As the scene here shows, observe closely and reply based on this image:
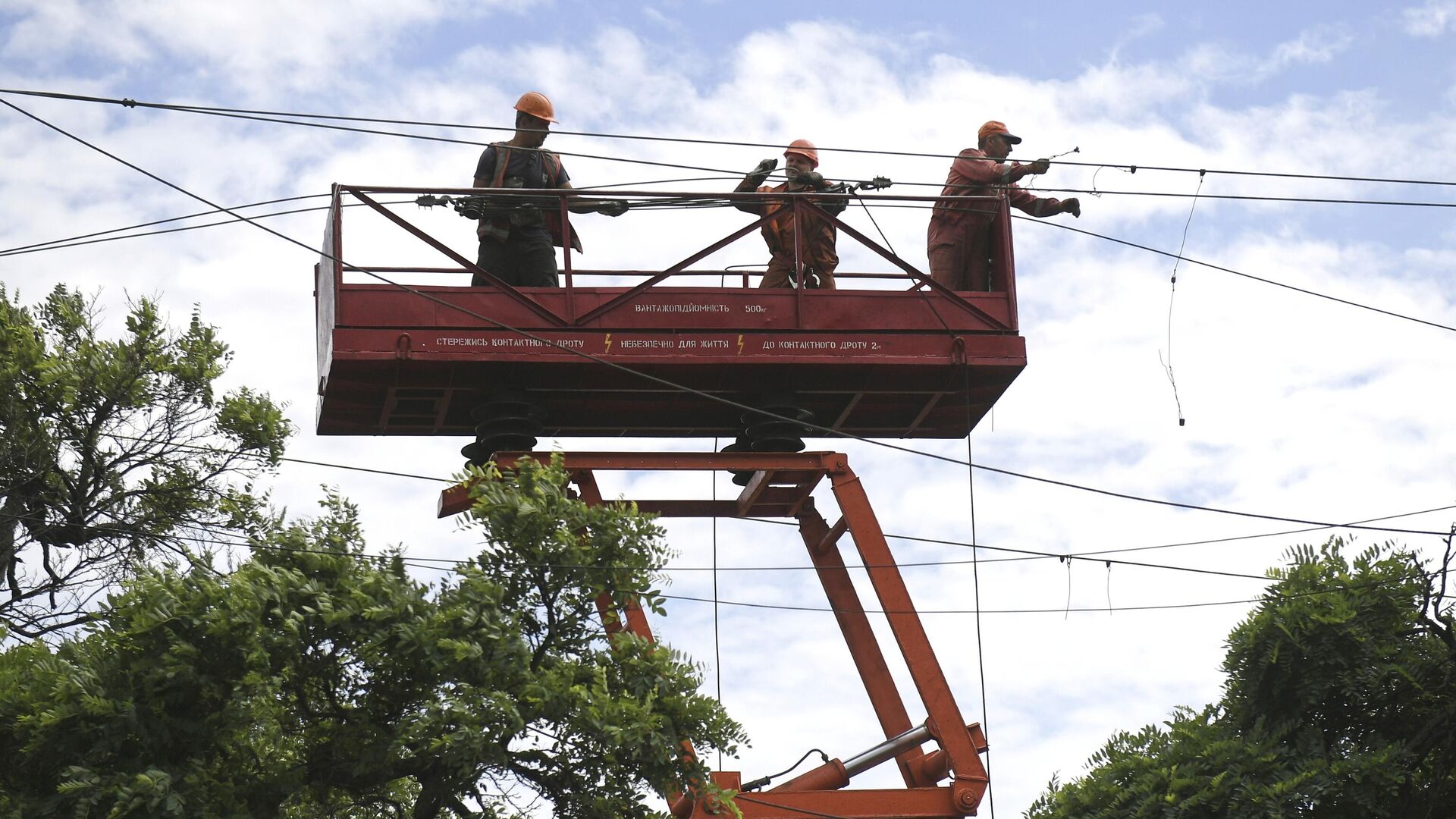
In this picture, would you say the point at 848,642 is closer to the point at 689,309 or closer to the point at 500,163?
the point at 689,309

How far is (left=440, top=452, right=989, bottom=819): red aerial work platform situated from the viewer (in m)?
16.3

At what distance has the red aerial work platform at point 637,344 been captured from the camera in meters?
16.5

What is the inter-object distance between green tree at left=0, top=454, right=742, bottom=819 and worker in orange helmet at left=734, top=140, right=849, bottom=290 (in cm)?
293

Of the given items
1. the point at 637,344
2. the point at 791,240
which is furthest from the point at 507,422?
the point at 791,240

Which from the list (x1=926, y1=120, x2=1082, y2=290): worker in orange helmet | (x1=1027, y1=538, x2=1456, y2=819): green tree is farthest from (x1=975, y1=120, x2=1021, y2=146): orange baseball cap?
(x1=1027, y1=538, x2=1456, y2=819): green tree

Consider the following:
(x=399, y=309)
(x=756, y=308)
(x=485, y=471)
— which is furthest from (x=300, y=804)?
(x=756, y=308)

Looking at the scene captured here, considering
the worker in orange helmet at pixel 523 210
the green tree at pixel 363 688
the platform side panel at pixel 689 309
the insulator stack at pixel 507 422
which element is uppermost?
the worker in orange helmet at pixel 523 210

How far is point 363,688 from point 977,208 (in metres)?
7.00

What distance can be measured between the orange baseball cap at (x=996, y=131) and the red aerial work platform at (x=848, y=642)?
3347 millimetres

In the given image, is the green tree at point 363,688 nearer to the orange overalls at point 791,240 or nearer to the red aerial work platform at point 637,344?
the red aerial work platform at point 637,344

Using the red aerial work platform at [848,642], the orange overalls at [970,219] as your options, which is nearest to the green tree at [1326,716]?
the red aerial work platform at [848,642]

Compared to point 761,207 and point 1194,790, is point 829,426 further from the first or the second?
point 1194,790

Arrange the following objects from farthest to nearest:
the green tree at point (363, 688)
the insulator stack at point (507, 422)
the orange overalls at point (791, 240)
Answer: the orange overalls at point (791, 240) → the insulator stack at point (507, 422) → the green tree at point (363, 688)

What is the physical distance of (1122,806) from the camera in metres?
19.7
